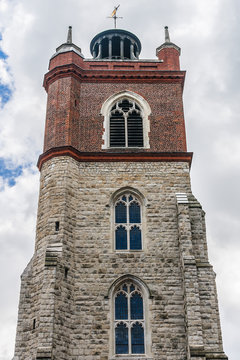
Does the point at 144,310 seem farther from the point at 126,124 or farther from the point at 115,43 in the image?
the point at 115,43

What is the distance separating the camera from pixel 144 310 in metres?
19.0

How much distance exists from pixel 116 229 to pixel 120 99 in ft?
23.7

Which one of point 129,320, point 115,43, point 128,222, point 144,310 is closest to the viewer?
point 129,320

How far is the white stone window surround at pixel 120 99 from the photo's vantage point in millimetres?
23469

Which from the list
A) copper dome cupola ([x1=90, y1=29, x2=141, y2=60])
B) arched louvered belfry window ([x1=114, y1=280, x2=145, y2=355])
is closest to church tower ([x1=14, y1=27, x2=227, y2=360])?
arched louvered belfry window ([x1=114, y1=280, x2=145, y2=355])

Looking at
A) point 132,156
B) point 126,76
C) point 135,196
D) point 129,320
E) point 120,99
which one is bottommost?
point 129,320

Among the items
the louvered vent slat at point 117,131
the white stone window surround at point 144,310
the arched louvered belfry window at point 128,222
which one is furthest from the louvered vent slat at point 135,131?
the white stone window surround at point 144,310

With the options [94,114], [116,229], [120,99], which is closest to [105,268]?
[116,229]

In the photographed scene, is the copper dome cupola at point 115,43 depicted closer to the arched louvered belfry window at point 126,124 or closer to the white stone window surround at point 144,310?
the arched louvered belfry window at point 126,124

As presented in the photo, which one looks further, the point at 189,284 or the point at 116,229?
the point at 116,229

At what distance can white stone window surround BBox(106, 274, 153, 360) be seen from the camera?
18.1 meters

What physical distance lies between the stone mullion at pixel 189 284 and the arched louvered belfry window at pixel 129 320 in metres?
1.88

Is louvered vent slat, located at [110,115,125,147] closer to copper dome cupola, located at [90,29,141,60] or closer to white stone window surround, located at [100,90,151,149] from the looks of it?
white stone window surround, located at [100,90,151,149]

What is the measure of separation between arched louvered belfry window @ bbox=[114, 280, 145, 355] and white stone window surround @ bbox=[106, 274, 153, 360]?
0.09 metres
